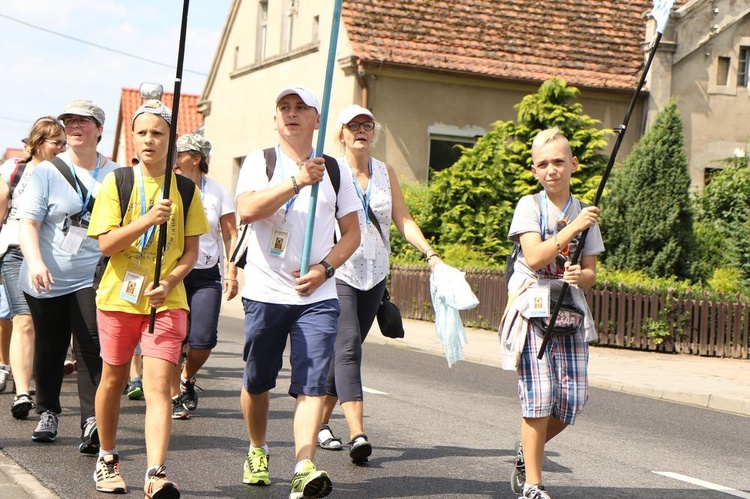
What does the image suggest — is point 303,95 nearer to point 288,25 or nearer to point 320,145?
point 320,145

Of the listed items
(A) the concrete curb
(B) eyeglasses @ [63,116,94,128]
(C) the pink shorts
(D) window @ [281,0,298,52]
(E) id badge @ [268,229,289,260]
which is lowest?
(A) the concrete curb

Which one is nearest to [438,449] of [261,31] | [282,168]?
[282,168]

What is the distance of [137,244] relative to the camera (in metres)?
5.76

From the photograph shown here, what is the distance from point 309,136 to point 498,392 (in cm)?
625

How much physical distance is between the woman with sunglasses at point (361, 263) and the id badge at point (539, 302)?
1.23 m

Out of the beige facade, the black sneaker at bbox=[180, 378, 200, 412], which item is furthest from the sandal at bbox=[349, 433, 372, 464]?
the beige facade

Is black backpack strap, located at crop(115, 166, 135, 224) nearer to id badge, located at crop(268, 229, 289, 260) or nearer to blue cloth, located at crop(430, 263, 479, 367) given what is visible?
id badge, located at crop(268, 229, 289, 260)

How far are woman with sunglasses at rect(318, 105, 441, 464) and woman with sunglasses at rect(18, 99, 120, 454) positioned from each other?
55.9 inches

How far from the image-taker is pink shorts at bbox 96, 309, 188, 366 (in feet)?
18.2

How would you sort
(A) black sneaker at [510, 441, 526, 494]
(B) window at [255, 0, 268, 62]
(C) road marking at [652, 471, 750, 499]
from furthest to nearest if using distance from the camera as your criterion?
(B) window at [255, 0, 268, 62] < (C) road marking at [652, 471, 750, 499] < (A) black sneaker at [510, 441, 526, 494]

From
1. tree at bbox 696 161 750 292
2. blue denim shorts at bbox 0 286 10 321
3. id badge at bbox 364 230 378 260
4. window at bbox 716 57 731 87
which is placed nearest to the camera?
id badge at bbox 364 230 378 260

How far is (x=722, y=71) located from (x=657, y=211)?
28.8 ft

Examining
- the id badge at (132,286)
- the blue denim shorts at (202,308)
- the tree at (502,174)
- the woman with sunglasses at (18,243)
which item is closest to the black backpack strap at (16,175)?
the woman with sunglasses at (18,243)

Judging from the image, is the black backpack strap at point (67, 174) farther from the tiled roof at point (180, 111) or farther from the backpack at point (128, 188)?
the tiled roof at point (180, 111)
